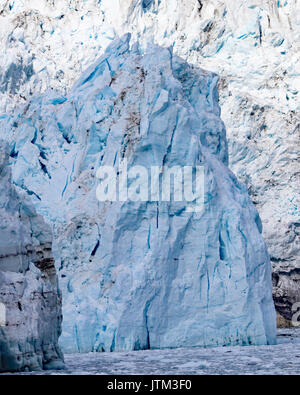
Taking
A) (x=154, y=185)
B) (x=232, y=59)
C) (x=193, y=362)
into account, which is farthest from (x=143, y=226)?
(x=232, y=59)

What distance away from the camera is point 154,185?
15516mm

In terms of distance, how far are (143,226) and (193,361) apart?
4059 millimetres

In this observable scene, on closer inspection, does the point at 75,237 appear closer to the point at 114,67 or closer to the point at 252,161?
the point at 114,67

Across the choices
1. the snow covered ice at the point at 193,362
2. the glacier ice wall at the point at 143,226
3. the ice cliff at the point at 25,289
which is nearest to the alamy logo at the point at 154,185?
the glacier ice wall at the point at 143,226

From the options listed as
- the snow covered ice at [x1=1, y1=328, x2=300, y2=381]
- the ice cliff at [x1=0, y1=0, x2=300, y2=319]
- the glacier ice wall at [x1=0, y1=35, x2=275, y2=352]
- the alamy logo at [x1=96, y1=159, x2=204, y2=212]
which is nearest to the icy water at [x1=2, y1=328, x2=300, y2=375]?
the snow covered ice at [x1=1, y1=328, x2=300, y2=381]

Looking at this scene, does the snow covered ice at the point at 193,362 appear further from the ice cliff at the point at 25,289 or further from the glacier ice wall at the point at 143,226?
the glacier ice wall at the point at 143,226

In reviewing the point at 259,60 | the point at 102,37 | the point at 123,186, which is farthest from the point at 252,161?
the point at 123,186

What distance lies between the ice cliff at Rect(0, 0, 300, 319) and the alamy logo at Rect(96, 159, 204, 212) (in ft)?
32.4

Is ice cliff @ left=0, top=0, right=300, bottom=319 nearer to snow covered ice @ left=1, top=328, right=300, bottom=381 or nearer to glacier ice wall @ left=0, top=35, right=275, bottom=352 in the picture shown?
glacier ice wall @ left=0, top=35, right=275, bottom=352

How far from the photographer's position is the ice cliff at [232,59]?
2572 centimetres

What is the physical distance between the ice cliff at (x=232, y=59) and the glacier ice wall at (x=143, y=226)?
822 centimetres

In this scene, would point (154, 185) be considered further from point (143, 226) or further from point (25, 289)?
point (25, 289)

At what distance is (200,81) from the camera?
59.6ft

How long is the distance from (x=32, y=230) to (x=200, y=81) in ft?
27.7
